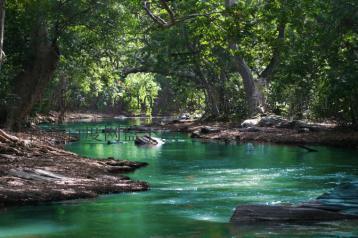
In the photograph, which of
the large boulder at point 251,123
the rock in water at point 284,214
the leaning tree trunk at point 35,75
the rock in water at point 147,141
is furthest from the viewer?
the large boulder at point 251,123

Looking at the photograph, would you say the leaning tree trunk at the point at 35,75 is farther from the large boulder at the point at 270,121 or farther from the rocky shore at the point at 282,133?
the large boulder at the point at 270,121

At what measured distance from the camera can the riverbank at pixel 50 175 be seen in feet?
43.6

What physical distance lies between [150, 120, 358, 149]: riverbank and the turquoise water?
2.24 metres

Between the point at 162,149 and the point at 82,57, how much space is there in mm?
6994

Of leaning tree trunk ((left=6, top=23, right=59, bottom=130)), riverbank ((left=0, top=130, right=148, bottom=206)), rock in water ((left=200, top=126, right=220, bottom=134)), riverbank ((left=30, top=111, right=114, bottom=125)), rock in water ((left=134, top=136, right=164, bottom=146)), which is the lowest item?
riverbank ((left=0, top=130, right=148, bottom=206))

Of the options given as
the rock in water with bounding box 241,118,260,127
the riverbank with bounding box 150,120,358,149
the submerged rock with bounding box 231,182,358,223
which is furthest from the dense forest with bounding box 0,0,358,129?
the submerged rock with bounding box 231,182,358,223

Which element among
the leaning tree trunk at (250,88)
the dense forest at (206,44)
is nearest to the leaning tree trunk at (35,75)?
the dense forest at (206,44)

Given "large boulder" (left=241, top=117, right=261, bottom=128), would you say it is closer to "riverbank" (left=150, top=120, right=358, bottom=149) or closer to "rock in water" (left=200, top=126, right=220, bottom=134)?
"riverbank" (left=150, top=120, right=358, bottom=149)

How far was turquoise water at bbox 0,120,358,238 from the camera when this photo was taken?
35.1ft

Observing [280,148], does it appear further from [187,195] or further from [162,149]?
[187,195]

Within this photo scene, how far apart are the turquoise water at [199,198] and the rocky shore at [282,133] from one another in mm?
2525

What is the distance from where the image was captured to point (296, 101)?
38.3 meters

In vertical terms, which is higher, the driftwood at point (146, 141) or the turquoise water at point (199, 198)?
the driftwood at point (146, 141)

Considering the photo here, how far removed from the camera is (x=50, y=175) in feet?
49.2
